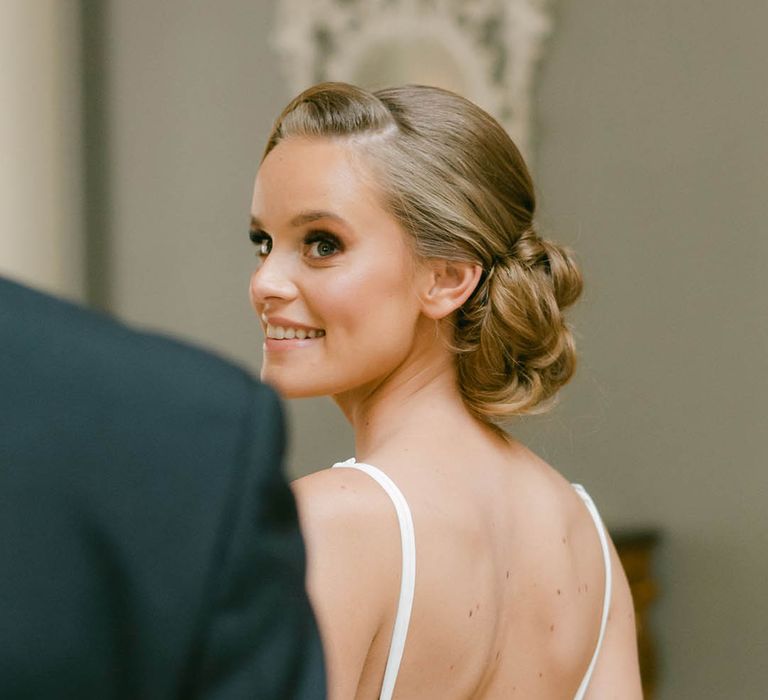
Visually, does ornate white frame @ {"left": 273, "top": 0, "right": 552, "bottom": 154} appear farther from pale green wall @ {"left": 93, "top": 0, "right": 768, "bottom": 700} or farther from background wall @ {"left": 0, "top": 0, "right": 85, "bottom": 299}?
background wall @ {"left": 0, "top": 0, "right": 85, "bottom": 299}

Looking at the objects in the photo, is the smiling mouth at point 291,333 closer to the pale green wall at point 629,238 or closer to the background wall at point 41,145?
the pale green wall at point 629,238

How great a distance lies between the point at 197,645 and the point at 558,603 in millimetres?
975

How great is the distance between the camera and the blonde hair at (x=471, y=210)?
138 cm

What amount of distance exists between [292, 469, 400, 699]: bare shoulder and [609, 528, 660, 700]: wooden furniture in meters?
2.49

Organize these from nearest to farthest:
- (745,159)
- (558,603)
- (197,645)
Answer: (197,645), (558,603), (745,159)

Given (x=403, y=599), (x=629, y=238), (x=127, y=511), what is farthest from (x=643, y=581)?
(x=127, y=511)

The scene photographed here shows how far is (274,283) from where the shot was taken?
4.68ft

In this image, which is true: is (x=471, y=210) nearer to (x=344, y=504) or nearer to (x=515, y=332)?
(x=515, y=332)

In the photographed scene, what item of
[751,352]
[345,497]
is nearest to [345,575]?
[345,497]

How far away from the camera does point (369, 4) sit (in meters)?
3.84

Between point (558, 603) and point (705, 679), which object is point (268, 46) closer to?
point (705, 679)

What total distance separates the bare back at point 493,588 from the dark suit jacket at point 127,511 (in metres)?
0.58

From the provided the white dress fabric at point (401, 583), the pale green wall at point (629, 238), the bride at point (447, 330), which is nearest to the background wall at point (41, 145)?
the pale green wall at point (629, 238)

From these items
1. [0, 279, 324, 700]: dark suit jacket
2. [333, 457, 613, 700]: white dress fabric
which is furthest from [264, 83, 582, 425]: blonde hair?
[0, 279, 324, 700]: dark suit jacket
